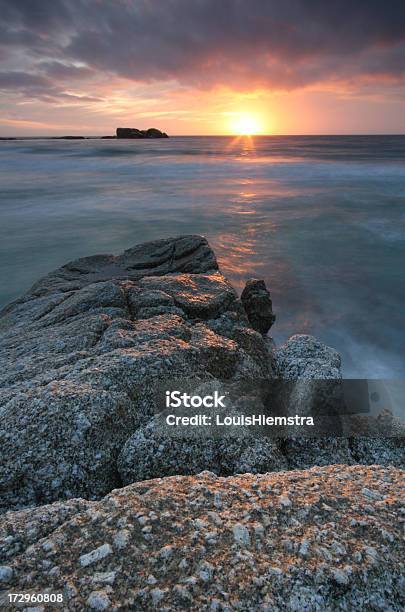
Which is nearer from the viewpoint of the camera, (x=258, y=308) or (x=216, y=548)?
(x=216, y=548)

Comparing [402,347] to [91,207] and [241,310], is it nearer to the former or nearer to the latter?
[241,310]

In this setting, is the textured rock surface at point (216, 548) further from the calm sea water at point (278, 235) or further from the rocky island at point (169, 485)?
the calm sea water at point (278, 235)

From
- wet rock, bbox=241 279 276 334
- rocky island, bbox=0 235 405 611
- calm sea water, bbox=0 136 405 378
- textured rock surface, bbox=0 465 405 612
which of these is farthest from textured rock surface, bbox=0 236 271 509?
calm sea water, bbox=0 136 405 378

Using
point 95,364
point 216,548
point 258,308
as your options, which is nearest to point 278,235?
point 258,308

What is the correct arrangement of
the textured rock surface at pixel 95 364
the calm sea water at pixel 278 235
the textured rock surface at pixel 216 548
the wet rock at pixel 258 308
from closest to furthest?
the textured rock surface at pixel 216 548 → the textured rock surface at pixel 95 364 → the wet rock at pixel 258 308 → the calm sea water at pixel 278 235

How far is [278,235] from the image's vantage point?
16.2m

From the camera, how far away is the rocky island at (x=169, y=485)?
183 cm

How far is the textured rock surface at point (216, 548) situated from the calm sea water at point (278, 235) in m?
5.66

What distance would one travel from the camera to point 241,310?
5.60 meters

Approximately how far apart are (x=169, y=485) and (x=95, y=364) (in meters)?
1.52

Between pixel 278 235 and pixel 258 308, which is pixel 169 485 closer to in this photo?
pixel 258 308

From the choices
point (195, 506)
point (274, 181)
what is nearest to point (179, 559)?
point (195, 506)

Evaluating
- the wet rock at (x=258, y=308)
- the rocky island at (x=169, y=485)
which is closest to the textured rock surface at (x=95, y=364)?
the rocky island at (x=169, y=485)

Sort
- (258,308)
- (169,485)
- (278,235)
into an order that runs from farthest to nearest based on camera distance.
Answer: (278,235) → (258,308) → (169,485)
